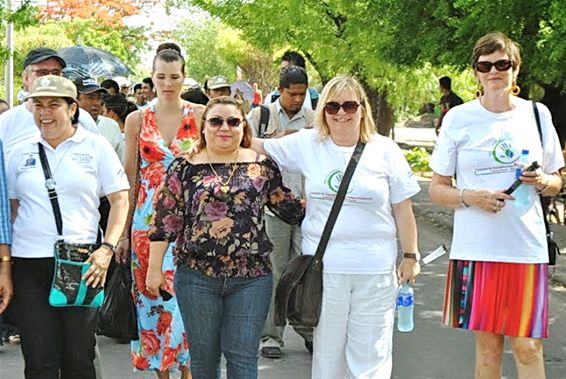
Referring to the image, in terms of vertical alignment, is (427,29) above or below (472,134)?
above

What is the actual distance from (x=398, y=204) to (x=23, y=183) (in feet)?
6.11

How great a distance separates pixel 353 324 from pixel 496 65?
1518mm

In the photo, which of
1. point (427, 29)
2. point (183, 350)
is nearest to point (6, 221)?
point (183, 350)

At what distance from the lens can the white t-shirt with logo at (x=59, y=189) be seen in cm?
519

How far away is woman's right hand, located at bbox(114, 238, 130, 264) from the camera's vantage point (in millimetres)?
6383

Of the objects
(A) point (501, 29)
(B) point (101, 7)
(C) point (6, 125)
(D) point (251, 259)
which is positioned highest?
(B) point (101, 7)

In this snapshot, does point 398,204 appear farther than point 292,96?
No

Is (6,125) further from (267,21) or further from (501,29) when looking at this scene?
(267,21)

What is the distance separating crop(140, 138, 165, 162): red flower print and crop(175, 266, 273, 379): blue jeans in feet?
4.10

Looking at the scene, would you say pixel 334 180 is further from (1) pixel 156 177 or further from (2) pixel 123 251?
(2) pixel 123 251

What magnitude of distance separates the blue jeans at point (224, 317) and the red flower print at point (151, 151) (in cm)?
125

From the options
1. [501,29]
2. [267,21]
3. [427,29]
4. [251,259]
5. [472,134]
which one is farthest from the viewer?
[267,21]

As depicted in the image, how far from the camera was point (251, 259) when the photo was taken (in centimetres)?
507

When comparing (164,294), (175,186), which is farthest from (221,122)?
(164,294)
